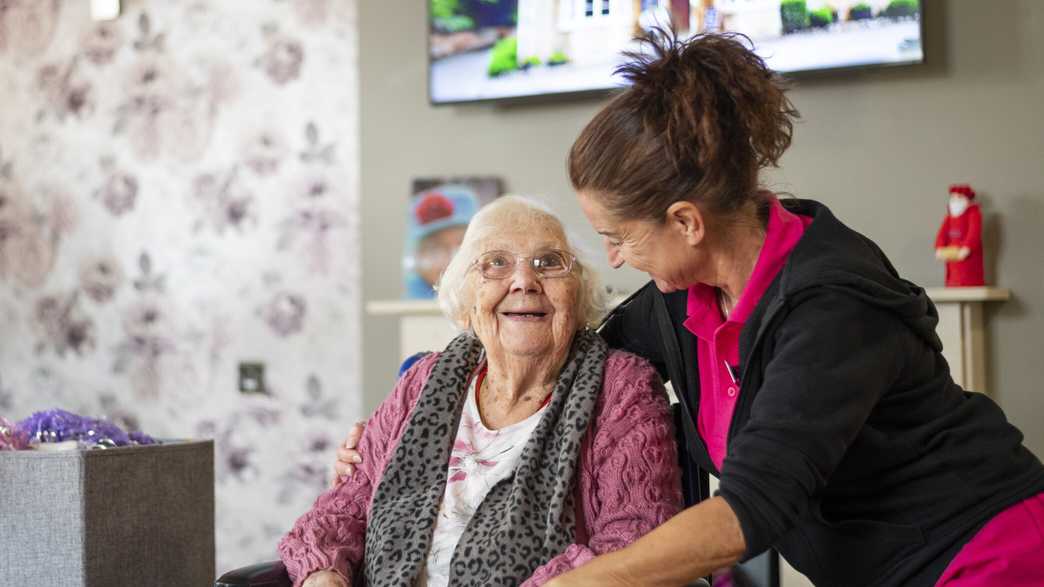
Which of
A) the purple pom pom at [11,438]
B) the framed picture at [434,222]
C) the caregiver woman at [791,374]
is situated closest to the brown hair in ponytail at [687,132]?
the caregiver woman at [791,374]

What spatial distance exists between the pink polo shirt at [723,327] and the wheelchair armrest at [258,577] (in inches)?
27.9

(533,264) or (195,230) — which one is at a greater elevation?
(195,230)

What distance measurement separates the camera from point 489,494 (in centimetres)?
180

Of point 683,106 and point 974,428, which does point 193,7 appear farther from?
point 974,428

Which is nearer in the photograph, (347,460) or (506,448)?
(506,448)

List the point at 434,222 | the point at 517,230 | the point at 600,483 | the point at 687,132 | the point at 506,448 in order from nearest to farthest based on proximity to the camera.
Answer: the point at 687,132
the point at 600,483
the point at 506,448
the point at 517,230
the point at 434,222

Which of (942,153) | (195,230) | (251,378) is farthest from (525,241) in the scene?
(195,230)

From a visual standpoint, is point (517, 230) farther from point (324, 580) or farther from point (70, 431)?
point (70, 431)

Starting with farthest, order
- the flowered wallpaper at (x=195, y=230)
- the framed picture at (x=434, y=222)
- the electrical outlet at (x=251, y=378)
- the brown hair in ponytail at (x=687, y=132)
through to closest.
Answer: the electrical outlet at (x=251, y=378) → the flowered wallpaper at (x=195, y=230) → the framed picture at (x=434, y=222) → the brown hair in ponytail at (x=687, y=132)

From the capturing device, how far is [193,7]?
3.91 meters

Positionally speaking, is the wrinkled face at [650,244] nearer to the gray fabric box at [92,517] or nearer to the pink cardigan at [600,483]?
the pink cardigan at [600,483]

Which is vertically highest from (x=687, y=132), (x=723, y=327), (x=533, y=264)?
(x=687, y=132)

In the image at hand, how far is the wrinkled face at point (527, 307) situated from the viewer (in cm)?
189

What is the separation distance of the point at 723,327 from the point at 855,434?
296 mm
